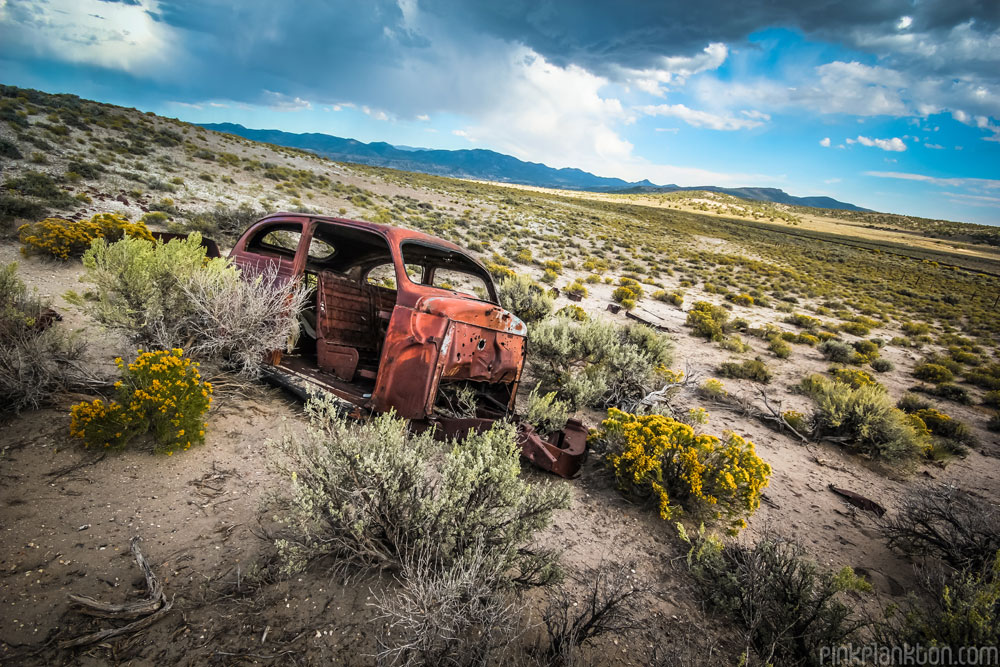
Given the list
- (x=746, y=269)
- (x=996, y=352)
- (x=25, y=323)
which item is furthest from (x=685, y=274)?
(x=25, y=323)

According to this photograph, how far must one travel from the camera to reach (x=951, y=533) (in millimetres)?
3363

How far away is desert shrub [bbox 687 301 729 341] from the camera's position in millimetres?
10406

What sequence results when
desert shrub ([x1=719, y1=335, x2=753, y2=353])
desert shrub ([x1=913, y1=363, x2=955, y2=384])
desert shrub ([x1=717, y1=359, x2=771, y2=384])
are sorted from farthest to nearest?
desert shrub ([x1=719, y1=335, x2=753, y2=353]) < desert shrub ([x1=913, y1=363, x2=955, y2=384]) < desert shrub ([x1=717, y1=359, x2=771, y2=384])

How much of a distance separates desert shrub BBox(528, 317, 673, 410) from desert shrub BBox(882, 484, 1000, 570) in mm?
2859

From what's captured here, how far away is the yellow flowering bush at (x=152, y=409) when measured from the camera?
9.51ft

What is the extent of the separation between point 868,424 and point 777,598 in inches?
177

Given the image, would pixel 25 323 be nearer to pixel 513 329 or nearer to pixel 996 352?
pixel 513 329

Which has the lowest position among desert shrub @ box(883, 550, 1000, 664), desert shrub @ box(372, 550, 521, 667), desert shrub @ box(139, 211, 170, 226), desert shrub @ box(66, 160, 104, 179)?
desert shrub @ box(372, 550, 521, 667)

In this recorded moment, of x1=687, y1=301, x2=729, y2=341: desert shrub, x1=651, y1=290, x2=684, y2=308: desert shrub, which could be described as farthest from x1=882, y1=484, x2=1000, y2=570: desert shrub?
x1=651, y1=290, x2=684, y2=308: desert shrub

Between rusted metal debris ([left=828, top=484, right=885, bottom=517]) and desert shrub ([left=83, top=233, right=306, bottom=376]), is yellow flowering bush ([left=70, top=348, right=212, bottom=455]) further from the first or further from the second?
rusted metal debris ([left=828, top=484, right=885, bottom=517])

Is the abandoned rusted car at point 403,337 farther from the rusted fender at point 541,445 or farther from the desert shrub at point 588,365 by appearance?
the desert shrub at point 588,365

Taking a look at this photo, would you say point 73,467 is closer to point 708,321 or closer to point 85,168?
point 708,321

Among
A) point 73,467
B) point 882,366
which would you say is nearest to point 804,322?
point 882,366

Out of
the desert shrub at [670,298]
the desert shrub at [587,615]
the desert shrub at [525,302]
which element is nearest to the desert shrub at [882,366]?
the desert shrub at [670,298]
